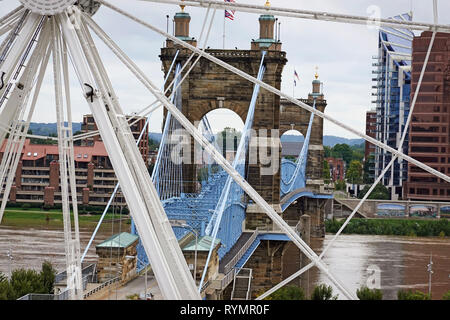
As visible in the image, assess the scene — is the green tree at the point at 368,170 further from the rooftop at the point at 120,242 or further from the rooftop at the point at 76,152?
the rooftop at the point at 120,242

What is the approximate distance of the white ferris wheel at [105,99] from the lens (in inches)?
497

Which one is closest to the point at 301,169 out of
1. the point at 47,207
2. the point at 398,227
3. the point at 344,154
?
the point at 398,227

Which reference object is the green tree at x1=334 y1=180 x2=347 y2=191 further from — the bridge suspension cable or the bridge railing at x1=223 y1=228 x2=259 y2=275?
the bridge railing at x1=223 y1=228 x2=259 y2=275

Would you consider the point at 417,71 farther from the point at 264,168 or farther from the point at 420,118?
the point at 264,168

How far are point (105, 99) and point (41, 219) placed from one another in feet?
269

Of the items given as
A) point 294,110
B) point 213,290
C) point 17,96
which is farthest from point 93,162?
point 17,96

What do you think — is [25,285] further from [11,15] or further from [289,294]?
[11,15]

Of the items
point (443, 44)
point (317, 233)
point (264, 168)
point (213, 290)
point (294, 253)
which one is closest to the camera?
point (213, 290)

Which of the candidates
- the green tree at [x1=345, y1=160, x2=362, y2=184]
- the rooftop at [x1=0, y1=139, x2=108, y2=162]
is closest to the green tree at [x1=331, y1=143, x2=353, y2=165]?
the green tree at [x1=345, y1=160, x2=362, y2=184]

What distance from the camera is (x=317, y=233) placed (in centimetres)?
9506

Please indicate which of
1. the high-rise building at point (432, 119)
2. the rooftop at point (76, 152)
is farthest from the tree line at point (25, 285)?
the high-rise building at point (432, 119)

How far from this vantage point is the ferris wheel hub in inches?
539

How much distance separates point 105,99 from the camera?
1364cm

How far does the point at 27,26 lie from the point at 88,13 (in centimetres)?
102
